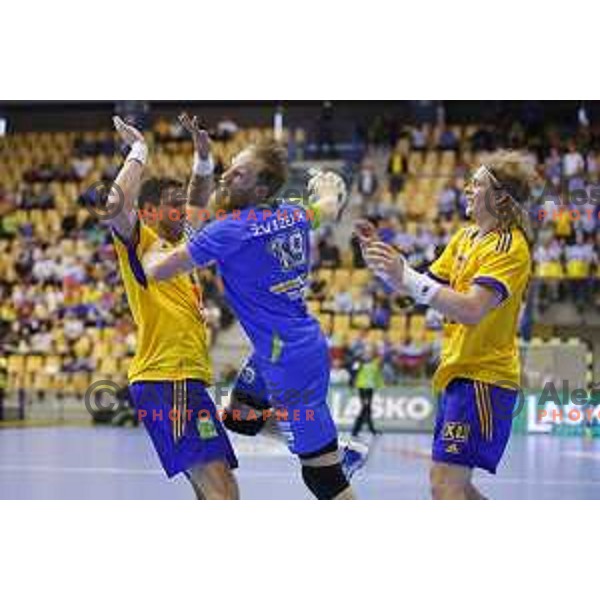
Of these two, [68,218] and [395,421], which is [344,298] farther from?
[68,218]

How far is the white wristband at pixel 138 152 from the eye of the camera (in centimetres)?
477

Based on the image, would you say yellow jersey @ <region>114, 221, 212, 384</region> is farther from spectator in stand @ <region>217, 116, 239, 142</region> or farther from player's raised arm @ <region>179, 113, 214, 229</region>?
spectator in stand @ <region>217, 116, 239, 142</region>

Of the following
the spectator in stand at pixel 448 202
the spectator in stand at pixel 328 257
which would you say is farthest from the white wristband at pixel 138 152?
the spectator in stand at pixel 448 202

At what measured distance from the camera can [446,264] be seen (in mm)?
4816

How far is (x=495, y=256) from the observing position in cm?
448

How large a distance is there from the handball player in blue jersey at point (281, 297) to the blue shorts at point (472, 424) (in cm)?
51

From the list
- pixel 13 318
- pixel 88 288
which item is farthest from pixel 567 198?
pixel 13 318

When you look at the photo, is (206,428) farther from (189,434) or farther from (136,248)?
(136,248)

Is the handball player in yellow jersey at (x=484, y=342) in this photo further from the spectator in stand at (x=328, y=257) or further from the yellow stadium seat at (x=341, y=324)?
the spectator in stand at (x=328, y=257)

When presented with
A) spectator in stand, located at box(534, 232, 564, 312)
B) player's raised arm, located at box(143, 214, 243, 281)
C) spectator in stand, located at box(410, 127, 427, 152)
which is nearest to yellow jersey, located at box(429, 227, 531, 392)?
player's raised arm, located at box(143, 214, 243, 281)

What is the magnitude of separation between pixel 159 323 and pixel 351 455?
39.2 inches

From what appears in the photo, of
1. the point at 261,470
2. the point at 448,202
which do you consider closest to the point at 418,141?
the point at 448,202

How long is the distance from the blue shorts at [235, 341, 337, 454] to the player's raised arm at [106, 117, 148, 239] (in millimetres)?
789

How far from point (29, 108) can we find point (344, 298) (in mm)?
4411
